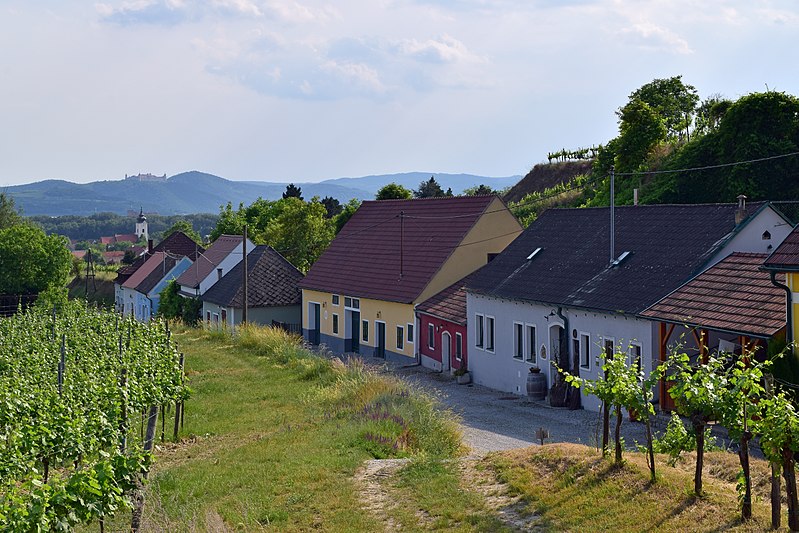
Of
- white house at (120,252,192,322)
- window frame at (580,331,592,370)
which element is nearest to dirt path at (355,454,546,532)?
window frame at (580,331,592,370)

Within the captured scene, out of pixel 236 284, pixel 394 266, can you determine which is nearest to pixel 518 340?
pixel 394 266

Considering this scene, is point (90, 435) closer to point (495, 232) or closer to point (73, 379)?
point (73, 379)

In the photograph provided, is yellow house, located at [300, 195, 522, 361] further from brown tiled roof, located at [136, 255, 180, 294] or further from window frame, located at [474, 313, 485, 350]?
brown tiled roof, located at [136, 255, 180, 294]

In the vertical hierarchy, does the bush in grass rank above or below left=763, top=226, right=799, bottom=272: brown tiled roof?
below

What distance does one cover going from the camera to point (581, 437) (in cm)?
2219

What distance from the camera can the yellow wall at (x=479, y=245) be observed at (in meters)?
40.2

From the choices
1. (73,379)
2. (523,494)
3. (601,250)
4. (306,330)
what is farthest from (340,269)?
(523,494)

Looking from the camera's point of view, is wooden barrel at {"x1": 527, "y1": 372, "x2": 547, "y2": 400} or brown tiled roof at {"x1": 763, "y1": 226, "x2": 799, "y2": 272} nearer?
brown tiled roof at {"x1": 763, "y1": 226, "x2": 799, "y2": 272}

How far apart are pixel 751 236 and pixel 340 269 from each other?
24.9 meters

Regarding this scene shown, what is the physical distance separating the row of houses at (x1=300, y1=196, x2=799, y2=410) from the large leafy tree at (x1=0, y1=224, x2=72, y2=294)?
41.5 m

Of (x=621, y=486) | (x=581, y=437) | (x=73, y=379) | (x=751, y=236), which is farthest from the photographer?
(x=751, y=236)

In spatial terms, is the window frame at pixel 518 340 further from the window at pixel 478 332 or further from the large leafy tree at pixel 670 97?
the large leafy tree at pixel 670 97

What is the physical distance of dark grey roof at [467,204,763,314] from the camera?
1021 inches

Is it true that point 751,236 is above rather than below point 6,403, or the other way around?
above
